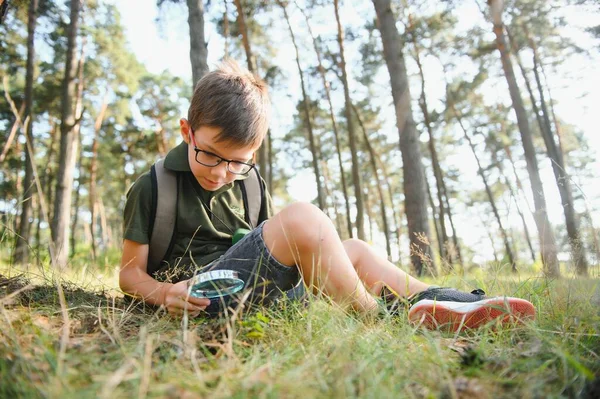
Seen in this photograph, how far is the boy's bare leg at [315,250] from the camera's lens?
5.30ft

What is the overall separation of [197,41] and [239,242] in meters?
4.10

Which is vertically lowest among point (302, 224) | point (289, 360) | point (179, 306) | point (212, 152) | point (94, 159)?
point (289, 360)

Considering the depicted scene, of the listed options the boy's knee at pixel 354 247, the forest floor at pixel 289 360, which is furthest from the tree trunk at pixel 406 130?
the forest floor at pixel 289 360

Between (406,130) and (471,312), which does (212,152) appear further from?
(406,130)

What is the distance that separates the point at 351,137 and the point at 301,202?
30.7 ft

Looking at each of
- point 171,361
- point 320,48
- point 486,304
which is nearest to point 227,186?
point 171,361

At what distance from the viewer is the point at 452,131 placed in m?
16.8

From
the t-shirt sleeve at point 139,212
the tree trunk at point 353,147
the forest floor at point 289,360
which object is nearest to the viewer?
the forest floor at point 289,360

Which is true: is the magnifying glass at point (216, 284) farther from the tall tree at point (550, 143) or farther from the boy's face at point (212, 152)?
the tall tree at point (550, 143)

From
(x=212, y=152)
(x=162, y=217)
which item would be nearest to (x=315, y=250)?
(x=212, y=152)

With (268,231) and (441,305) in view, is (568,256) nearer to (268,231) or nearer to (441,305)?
(441,305)

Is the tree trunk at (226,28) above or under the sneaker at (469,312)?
above

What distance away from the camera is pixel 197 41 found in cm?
502

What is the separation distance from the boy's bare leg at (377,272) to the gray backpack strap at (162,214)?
1024 millimetres
